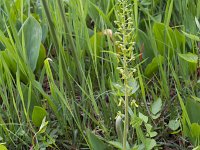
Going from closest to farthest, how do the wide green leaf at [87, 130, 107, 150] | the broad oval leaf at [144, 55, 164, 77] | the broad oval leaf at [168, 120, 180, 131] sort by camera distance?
the wide green leaf at [87, 130, 107, 150] → the broad oval leaf at [168, 120, 180, 131] → the broad oval leaf at [144, 55, 164, 77]

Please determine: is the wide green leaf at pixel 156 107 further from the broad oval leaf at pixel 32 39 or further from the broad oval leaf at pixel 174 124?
the broad oval leaf at pixel 32 39

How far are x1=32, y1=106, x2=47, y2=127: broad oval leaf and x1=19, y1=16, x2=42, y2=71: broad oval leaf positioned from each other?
0.70ft

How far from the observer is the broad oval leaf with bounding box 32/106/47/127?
131 centimetres

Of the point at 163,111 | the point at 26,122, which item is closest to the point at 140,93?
the point at 163,111

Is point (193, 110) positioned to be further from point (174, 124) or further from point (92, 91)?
point (92, 91)

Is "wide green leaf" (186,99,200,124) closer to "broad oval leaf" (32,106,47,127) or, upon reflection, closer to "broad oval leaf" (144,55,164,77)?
"broad oval leaf" (144,55,164,77)

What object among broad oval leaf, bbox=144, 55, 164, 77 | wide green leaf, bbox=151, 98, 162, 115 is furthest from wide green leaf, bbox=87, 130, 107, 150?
broad oval leaf, bbox=144, 55, 164, 77

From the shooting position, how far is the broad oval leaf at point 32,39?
150 cm

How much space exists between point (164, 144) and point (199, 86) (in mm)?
230

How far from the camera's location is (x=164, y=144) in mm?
1311

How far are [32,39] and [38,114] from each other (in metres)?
0.33

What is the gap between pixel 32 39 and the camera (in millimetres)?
1552

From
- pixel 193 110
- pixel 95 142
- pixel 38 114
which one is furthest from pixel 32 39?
pixel 193 110

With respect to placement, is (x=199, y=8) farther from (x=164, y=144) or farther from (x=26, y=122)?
(x=26, y=122)
